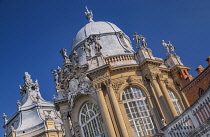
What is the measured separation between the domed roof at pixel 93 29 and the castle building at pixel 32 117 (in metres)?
19.4

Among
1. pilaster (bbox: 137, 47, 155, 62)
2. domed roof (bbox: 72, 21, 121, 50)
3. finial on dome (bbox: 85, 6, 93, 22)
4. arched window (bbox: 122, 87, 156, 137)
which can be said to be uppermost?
finial on dome (bbox: 85, 6, 93, 22)

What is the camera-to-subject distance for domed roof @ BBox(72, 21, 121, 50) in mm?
29925

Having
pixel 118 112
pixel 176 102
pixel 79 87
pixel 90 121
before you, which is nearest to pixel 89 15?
pixel 79 87

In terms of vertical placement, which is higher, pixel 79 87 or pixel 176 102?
pixel 79 87

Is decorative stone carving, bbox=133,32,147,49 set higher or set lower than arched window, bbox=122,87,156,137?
higher

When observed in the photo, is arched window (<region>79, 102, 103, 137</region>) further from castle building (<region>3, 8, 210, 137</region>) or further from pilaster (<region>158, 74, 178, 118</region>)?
pilaster (<region>158, 74, 178, 118</region>)

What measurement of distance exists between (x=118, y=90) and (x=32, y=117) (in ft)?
96.3

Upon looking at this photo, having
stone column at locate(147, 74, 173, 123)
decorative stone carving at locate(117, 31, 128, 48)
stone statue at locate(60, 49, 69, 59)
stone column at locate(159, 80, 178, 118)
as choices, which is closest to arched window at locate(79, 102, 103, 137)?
stone column at locate(147, 74, 173, 123)

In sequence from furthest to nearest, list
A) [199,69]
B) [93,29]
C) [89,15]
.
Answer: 1. [89,15]
2. [93,29]
3. [199,69]

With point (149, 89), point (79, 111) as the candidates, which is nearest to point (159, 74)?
point (149, 89)

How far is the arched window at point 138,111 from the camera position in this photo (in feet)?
76.5

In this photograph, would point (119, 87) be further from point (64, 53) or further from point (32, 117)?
point (32, 117)

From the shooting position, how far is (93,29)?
99.6ft

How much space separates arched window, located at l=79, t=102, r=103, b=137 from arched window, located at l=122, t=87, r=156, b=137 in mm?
2732
